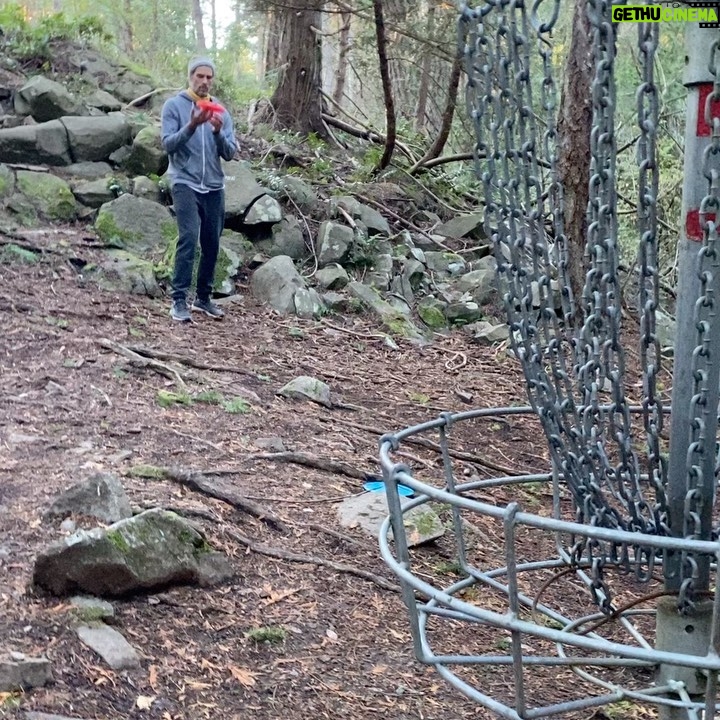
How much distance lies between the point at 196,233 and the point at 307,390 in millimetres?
2109

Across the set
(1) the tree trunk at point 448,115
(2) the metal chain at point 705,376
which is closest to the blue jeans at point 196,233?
(1) the tree trunk at point 448,115

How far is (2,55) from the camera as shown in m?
11.3

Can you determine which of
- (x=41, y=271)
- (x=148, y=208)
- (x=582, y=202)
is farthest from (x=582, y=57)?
(x=41, y=271)

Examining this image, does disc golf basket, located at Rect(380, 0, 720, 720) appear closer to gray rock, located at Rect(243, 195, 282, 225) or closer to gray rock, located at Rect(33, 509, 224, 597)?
gray rock, located at Rect(33, 509, 224, 597)

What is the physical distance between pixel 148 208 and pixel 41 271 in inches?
60.3

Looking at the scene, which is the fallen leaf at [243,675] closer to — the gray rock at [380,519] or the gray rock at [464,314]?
the gray rock at [380,519]

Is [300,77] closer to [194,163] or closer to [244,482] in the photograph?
[194,163]

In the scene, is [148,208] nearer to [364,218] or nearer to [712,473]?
[364,218]

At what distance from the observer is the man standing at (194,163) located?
24.0 feet

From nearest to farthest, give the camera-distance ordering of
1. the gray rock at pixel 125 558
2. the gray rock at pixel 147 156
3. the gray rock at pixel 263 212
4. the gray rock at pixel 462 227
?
1. the gray rock at pixel 125 558
2. the gray rock at pixel 263 212
3. the gray rock at pixel 147 156
4. the gray rock at pixel 462 227

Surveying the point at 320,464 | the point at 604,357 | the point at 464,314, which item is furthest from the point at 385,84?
the point at 604,357

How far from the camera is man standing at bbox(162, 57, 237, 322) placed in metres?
7.30

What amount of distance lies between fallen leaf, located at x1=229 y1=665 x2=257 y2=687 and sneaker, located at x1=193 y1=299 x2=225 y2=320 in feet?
16.3

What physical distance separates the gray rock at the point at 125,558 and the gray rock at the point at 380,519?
97cm
